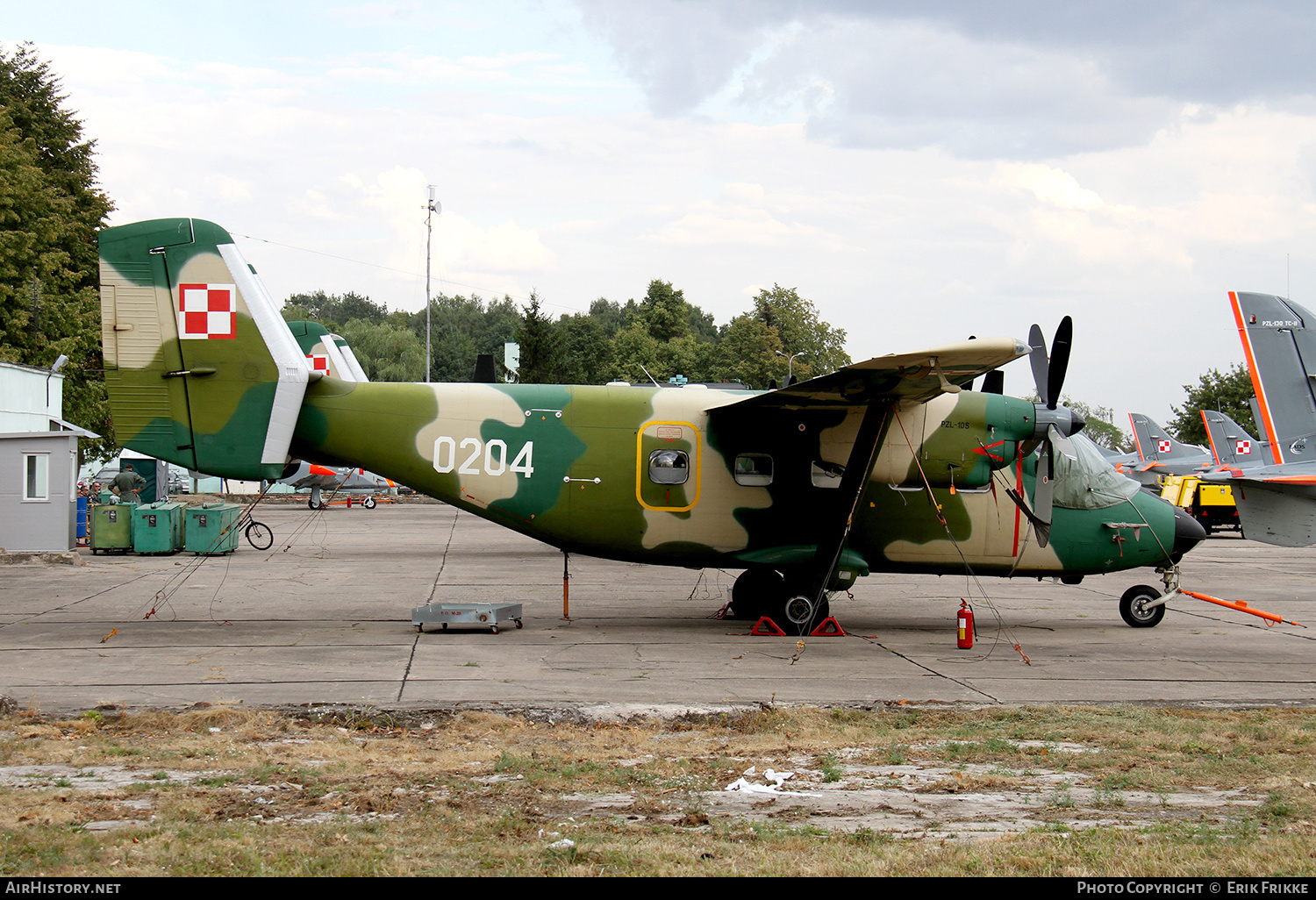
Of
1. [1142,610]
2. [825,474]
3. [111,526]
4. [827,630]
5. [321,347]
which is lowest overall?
[827,630]

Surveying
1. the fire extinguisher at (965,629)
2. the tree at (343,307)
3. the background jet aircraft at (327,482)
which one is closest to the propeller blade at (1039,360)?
the fire extinguisher at (965,629)

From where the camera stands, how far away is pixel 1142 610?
14.7 m

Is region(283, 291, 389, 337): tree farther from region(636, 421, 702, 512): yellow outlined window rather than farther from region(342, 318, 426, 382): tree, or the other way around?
region(636, 421, 702, 512): yellow outlined window

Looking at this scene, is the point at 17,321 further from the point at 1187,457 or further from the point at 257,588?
the point at 1187,457

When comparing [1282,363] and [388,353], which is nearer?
[1282,363]

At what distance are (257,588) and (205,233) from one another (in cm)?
775

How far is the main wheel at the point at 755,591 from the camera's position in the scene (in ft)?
48.2

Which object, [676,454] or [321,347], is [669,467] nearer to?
[676,454]

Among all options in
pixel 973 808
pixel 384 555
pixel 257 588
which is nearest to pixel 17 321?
pixel 384 555

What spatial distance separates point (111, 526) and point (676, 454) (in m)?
17.4

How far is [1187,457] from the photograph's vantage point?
160ft

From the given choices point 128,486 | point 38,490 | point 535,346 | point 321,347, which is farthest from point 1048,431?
point 535,346

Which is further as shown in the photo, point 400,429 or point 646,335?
point 646,335

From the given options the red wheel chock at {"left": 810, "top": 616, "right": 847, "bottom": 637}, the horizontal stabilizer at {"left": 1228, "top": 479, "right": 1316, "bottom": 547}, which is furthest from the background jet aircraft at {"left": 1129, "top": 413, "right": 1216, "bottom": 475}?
the red wheel chock at {"left": 810, "top": 616, "right": 847, "bottom": 637}
